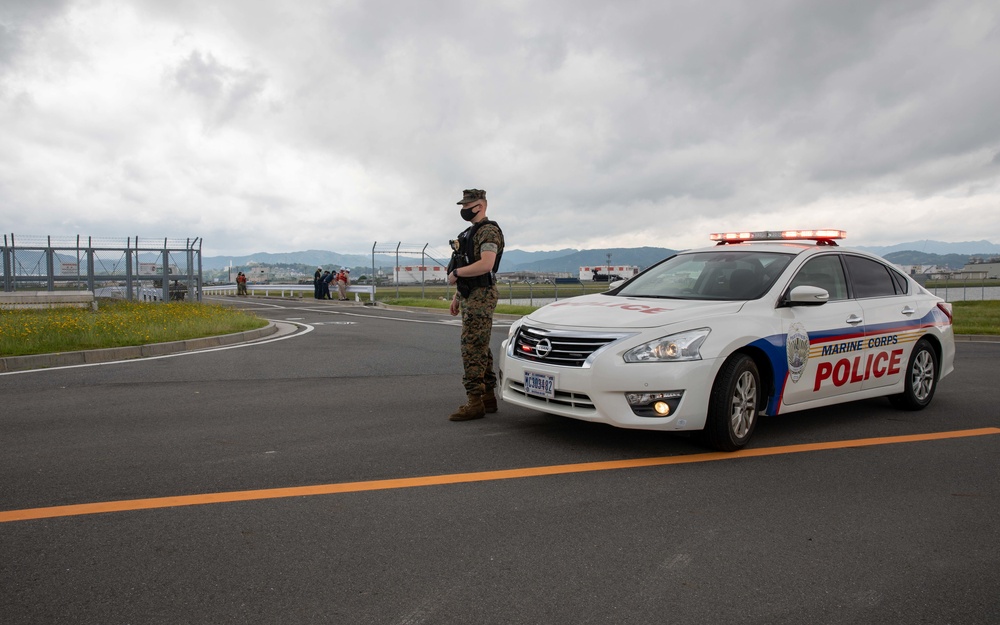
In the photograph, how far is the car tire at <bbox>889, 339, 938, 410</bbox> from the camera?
670 centimetres

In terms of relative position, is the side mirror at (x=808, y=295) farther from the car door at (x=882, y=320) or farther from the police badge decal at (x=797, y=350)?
the car door at (x=882, y=320)

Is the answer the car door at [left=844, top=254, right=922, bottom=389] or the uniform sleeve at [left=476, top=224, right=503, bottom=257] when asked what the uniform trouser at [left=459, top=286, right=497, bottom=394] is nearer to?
the uniform sleeve at [left=476, top=224, right=503, bottom=257]

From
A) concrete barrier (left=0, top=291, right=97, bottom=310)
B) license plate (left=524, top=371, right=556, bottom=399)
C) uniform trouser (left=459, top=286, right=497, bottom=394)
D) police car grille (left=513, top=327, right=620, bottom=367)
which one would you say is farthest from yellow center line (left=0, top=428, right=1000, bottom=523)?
concrete barrier (left=0, top=291, right=97, bottom=310)

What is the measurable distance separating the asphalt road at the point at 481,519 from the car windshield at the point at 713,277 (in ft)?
3.79

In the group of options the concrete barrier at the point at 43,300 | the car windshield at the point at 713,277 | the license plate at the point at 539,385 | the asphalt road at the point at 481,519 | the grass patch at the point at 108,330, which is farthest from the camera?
the concrete barrier at the point at 43,300

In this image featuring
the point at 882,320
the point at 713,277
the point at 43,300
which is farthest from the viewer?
the point at 43,300

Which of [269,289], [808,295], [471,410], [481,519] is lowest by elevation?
[481,519]

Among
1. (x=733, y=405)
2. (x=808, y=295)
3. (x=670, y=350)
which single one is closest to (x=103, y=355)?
(x=670, y=350)

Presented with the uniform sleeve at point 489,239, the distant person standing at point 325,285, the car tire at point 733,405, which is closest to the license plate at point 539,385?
the car tire at point 733,405

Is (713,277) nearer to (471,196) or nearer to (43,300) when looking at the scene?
(471,196)

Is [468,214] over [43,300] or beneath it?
over

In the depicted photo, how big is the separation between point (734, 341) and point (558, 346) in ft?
3.92

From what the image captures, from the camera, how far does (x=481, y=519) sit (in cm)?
376

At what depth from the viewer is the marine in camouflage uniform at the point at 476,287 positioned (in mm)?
6195
